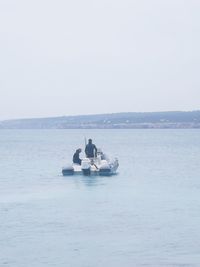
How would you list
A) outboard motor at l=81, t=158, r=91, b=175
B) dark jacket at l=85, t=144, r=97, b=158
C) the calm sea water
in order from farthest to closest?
1. dark jacket at l=85, t=144, r=97, b=158
2. outboard motor at l=81, t=158, r=91, b=175
3. the calm sea water

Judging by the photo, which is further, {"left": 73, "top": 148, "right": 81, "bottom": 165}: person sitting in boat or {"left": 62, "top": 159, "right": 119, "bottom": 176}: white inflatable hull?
{"left": 73, "top": 148, "right": 81, "bottom": 165}: person sitting in boat

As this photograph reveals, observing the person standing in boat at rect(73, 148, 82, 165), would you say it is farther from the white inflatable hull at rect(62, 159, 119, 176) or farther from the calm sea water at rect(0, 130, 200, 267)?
the calm sea water at rect(0, 130, 200, 267)

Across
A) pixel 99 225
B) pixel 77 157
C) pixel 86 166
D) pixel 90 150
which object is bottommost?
pixel 99 225

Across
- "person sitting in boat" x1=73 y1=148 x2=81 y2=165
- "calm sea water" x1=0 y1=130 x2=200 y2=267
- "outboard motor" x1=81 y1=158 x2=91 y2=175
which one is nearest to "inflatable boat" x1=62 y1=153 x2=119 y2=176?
"outboard motor" x1=81 y1=158 x2=91 y2=175

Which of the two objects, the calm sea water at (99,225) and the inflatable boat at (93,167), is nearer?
the calm sea water at (99,225)

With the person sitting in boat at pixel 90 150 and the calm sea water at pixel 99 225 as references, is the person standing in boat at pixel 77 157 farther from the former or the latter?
the calm sea water at pixel 99 225

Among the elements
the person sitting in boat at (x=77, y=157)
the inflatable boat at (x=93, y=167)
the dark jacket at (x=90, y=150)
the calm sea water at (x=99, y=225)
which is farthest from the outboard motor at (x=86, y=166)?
the calm sea water at (x=99, y=225)

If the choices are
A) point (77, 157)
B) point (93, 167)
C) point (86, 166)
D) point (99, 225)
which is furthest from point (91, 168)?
point (99, 225)

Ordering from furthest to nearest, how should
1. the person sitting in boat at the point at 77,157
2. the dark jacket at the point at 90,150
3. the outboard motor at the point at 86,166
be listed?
the person sitting in boat at the point at 77,157
the dark jacket at the point at 90,150
the outboard motor at the point at 86,166

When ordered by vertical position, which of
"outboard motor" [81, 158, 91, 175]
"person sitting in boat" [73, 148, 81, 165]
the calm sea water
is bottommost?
the calm sea water

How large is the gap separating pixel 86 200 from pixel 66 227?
6.95 metres

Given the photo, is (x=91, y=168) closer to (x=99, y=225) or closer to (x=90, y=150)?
(x=90, y=150)

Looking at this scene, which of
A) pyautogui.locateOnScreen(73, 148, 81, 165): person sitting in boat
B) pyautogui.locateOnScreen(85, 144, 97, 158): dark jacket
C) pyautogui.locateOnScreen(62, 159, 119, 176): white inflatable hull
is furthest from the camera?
pyautogui.locateOnScreen(73, 148, 81, 165): person sitting in boat

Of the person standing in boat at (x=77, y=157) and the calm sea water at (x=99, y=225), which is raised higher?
the person standing in boat at (x=77, y=157)
